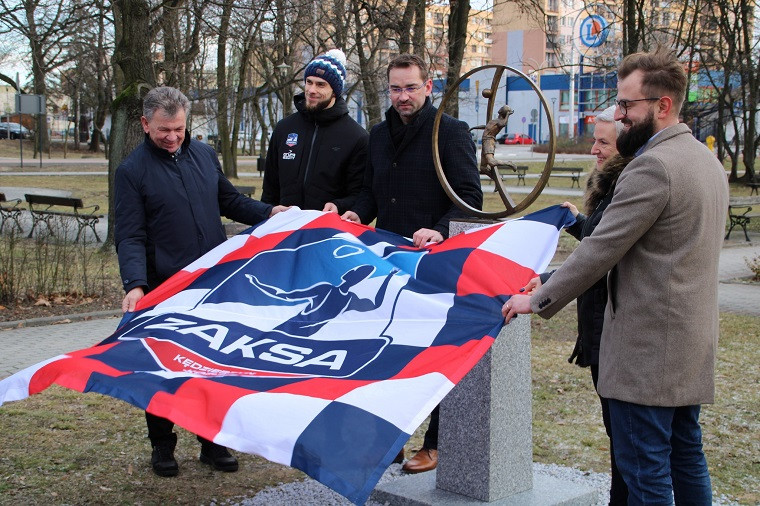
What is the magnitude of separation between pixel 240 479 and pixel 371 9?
52.5 ft

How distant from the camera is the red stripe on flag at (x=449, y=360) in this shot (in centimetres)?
361

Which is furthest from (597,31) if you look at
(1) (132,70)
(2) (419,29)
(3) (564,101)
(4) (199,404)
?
(3) (564,101)

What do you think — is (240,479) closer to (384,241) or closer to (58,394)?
(384,241)

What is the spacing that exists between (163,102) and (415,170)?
4.53 feet

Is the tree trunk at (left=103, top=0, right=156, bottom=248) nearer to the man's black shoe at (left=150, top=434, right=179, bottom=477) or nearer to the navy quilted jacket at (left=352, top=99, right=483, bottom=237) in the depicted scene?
the man's black shoe at (left=150, top=434, right=179, bottom=477)

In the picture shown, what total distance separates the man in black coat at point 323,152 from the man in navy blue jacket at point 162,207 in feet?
1.61

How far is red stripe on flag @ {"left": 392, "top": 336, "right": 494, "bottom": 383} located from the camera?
3605mm

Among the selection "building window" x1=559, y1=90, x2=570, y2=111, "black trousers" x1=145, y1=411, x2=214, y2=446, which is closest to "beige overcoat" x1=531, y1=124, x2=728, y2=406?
"black trousers" x1=145, y1=411, x2=214, y2=446

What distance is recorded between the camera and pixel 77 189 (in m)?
28.0

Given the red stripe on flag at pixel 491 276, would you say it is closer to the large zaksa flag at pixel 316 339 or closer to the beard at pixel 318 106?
the large zaksa flag at pixel 316 339

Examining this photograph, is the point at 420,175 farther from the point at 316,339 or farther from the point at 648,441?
the point at 648,441

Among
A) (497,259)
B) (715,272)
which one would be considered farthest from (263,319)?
(715,272)

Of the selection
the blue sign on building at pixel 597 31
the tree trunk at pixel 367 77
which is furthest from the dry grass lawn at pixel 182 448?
the tree trunk at pixel 367 77

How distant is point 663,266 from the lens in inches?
129
